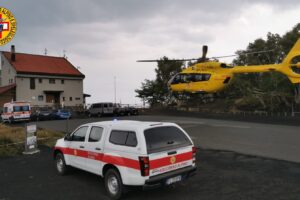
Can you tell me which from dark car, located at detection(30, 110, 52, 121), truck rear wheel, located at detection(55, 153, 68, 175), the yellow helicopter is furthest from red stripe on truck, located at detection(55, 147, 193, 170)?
dark car, located at detection(30, 110, 52, 121)

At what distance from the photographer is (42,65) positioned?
178 feet

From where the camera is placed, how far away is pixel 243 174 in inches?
386

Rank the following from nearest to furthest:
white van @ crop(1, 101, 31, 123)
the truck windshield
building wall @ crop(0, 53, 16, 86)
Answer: the truck windshield, white van @ crop(1, 101, 31, 123), building wall @ crop(0, 53, 16, 86)

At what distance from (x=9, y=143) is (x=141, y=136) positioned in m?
12.7

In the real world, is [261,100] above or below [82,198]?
above

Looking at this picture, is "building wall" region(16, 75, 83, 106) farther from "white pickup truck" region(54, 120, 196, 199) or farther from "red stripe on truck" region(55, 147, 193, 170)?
"white pickup truck" region(54, 120, 196, 199)

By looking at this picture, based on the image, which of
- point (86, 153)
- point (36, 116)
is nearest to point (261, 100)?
point (36, 116)

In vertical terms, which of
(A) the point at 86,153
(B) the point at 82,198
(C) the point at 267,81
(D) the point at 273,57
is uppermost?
(D) the point at 273,57

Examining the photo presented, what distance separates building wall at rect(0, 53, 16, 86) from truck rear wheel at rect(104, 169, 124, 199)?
158ft

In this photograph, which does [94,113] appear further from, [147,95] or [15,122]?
[147,95]

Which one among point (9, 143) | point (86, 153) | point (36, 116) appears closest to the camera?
point (86, 153)

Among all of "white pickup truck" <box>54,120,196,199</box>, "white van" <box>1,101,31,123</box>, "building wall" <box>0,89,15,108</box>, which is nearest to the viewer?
"white pickup truck" <box>54,120,196,199</box>

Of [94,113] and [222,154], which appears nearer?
[222,154]

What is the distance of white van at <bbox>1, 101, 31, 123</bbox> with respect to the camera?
34.2 metres
